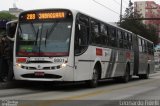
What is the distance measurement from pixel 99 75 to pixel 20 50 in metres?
A: 4.46

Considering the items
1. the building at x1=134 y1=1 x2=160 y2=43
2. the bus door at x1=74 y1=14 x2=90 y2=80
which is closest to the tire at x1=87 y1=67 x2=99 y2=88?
the bus door at x1=74 y1=14 x2=90 y2=80

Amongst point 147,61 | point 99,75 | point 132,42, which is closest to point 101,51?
point 99,75

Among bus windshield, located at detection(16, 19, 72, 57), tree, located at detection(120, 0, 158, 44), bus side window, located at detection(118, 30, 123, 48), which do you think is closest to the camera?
bus windshield, located at detection(16, 19, 72, 57)

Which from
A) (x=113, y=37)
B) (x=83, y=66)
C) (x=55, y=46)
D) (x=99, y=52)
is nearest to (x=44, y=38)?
(x=55, y=46)

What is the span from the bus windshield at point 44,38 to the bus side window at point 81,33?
415 mm

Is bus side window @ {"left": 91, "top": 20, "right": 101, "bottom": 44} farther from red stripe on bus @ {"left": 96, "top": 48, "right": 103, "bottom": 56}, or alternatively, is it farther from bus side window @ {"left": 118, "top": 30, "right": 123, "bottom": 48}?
bus side window @ {"left": 118, "top": 30, "right": 123, "bottom": 48}

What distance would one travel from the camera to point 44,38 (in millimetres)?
17234

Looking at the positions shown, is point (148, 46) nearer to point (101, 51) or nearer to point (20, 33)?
point (101, 51)

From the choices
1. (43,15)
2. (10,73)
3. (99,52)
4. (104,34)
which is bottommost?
(10,73)

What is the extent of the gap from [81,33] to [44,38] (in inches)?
62.2

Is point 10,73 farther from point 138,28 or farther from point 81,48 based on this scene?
point 138,28

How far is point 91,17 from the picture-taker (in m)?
19.7

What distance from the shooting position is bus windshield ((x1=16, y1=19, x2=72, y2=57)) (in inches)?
670

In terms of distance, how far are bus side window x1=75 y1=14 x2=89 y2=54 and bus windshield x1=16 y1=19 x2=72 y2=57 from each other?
415 millimetres
